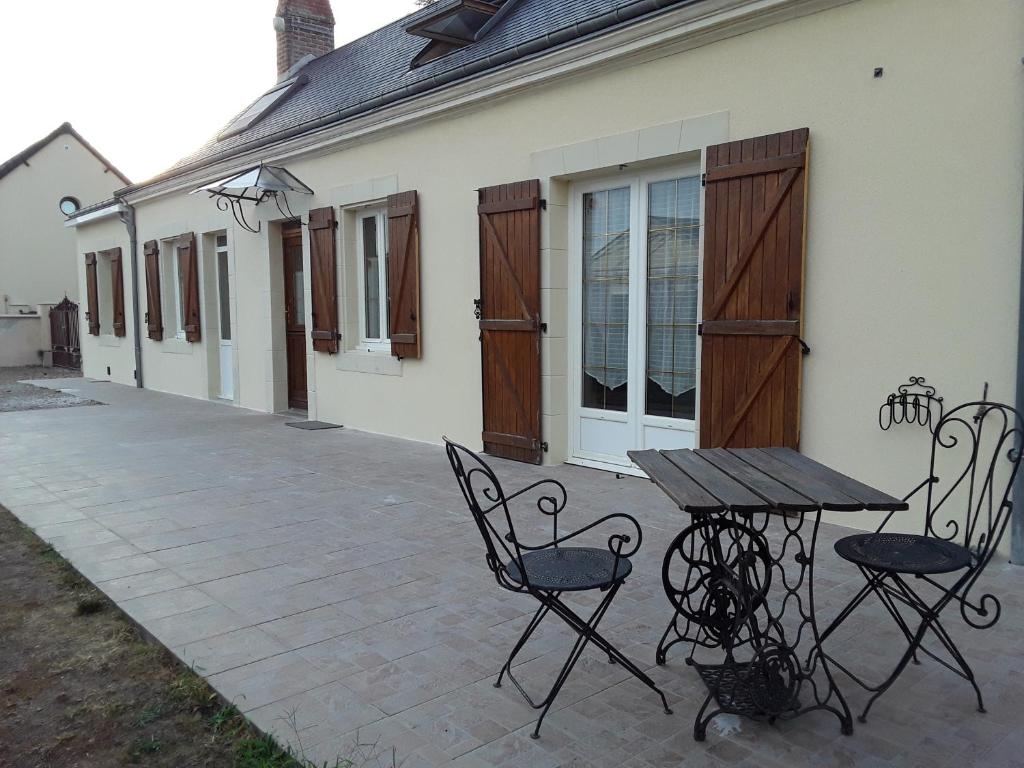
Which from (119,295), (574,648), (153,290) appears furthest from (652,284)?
(119,295)

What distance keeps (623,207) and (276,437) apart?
4.18 metres

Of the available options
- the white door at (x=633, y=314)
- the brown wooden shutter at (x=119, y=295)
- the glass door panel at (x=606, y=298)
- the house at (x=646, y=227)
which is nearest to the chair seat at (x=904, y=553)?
the house at (x=646, y=227)

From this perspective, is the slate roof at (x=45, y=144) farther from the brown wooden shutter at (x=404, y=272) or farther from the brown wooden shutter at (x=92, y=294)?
the brown wooden shutter at (x=404, y=272)

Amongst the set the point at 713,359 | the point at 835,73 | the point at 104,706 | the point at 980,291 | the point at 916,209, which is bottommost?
the point at 104,706

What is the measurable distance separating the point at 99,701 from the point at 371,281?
5851mm

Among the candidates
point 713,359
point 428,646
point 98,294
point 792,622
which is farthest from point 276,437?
point 98,294

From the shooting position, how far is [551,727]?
2332 millimetres

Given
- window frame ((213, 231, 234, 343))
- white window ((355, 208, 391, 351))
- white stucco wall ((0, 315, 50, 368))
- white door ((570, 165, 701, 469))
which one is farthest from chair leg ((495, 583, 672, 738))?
white stucco wall ((0, 315, 50, 368))

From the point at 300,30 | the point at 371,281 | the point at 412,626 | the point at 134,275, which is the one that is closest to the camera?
the point at 412,626

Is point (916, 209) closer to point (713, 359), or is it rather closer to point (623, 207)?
point (713, 359)

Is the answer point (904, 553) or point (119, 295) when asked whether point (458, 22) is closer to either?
point (904, 553)

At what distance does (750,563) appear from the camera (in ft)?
7.62

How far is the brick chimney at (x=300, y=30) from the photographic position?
11727 millimetres

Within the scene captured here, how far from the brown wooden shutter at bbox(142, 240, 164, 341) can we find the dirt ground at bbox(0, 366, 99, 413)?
1482mm
